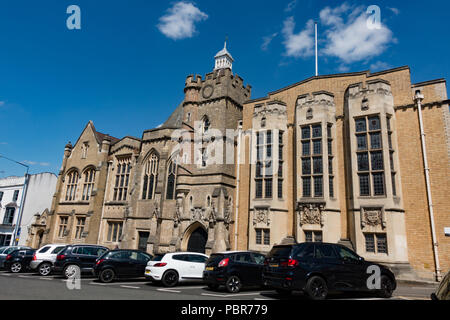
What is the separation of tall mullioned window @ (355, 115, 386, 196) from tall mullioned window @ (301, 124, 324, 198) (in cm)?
224

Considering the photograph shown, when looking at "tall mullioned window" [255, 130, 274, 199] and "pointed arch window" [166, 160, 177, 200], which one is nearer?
"tall mullioned window" [255, 130, 274, 199]

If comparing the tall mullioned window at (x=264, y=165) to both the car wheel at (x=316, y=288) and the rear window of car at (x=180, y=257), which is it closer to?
the rear window of car at (x=180, y=257)

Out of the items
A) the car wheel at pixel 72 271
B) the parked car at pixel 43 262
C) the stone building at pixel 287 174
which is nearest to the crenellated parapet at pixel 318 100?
the stone building at pixel 287 174

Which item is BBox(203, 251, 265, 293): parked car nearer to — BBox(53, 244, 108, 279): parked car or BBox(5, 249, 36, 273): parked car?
BBox(53, 244, 108, 279): parked car

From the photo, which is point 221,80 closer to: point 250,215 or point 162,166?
point 162,166

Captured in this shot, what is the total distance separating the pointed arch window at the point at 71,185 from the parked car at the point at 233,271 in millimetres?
24618

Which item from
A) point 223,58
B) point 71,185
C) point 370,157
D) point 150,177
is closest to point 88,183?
point 71,185

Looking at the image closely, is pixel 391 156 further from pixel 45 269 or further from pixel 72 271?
pixel 45 269

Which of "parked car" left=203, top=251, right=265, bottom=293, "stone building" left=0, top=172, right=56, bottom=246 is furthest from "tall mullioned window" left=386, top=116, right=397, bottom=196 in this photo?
"stone building" left=0, top=172, right=56, bottom=246

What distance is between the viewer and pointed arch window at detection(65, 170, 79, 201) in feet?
103

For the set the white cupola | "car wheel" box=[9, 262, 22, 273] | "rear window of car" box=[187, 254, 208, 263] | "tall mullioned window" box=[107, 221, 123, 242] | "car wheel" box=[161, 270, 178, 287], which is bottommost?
"car wheel" box=[9, 262, 22, 273]

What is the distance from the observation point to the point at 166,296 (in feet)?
31.6
